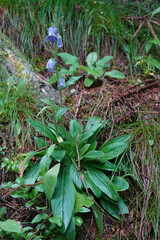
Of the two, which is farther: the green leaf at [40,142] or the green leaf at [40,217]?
the green leaf at [40,142]

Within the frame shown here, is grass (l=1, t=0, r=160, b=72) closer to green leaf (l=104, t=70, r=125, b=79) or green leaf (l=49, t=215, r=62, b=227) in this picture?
green leaf (l=104, t=70, r=125, b=79)

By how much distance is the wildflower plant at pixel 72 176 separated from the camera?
1625 millimetres

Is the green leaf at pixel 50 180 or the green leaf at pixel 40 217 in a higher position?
the green leaf at pixel 50 180

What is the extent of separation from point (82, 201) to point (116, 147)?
1.80ft

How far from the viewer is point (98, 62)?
2.78 metres

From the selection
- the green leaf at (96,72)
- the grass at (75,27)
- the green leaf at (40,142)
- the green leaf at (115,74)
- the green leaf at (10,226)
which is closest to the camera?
the green leaf at (10,226)

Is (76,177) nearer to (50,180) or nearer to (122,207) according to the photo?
(50,180)

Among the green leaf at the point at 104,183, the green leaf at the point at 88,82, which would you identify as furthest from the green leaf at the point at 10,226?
the green leaf at the point at 88,82

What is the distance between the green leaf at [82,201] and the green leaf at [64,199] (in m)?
0.08

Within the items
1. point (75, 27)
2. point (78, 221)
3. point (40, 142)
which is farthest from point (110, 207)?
point (75, 27)

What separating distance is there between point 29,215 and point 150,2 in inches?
138

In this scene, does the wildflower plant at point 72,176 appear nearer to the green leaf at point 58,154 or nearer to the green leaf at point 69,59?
the green leaf at point 58,154

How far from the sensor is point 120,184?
1864 mm

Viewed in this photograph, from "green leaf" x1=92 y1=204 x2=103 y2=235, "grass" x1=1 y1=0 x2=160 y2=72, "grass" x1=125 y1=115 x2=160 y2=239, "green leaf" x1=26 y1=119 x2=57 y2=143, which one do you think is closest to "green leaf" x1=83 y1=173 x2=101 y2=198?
"green leaf" x1=92 y1=204 x2=103 y2=235
